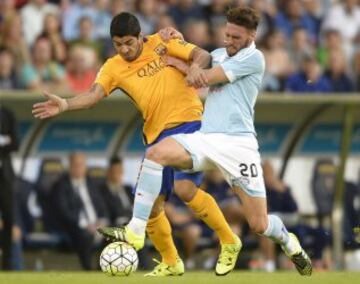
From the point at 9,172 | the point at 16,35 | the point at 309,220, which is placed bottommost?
the point at 309,220

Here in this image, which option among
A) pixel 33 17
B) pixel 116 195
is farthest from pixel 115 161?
pixel 33 17

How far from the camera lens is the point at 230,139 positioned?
41.5ft

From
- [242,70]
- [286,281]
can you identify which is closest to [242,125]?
[242,70]

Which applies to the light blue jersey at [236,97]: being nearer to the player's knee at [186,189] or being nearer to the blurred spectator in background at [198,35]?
the player's knee at [186,189]

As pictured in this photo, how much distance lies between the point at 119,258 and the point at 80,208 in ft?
21.6

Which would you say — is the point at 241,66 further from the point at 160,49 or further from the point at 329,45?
the point at 329,45

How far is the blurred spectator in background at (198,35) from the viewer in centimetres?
1986

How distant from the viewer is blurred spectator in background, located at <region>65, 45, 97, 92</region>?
19.1 m

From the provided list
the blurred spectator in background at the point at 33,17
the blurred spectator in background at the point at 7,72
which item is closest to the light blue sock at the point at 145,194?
the blurred spectator in background at the point at 7,72

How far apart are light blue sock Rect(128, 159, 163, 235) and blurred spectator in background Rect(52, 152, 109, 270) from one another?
6412mm

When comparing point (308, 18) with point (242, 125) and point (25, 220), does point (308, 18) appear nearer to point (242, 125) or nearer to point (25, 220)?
point (25, 220)

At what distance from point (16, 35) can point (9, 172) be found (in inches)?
80.8

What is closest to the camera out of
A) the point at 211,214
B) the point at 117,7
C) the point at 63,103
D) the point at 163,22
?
the point at 63,103

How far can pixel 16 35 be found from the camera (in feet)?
62.5
